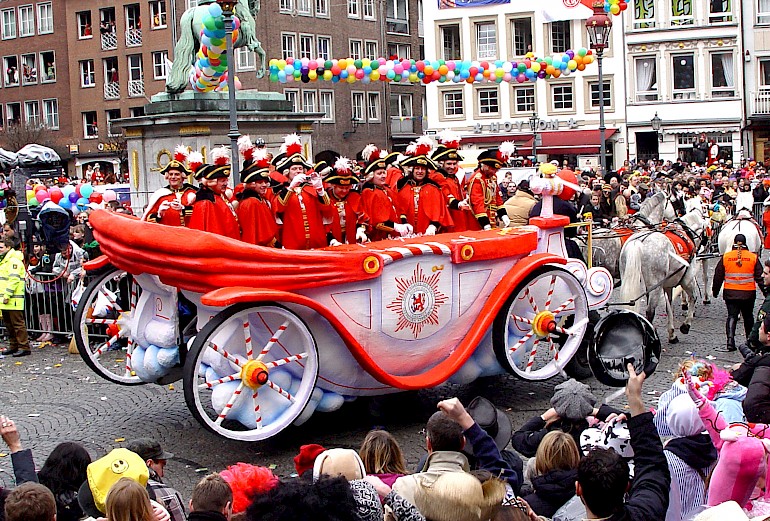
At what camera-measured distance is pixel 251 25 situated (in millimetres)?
14273

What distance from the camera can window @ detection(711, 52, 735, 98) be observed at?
42500 mm

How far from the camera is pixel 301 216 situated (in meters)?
9.01

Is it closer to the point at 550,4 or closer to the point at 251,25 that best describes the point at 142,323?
the point at 251,25

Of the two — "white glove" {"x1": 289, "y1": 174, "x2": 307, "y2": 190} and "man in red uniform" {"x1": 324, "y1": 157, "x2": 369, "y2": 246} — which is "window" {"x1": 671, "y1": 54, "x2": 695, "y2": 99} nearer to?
"man in red uniform" {"x1": 324, "y1": 157, "x2": 369, "y2": 246}

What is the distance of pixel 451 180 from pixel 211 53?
4468 millimetres

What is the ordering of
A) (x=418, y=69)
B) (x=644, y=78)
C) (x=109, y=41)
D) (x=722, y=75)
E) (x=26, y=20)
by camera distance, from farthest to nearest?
1. (x=26, y=20)
2. (x=109, y=41)
3. (x=644, y=78)
4. (x=722, y=75)
5. (x=418, y=69)

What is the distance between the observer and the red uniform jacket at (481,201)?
1031 cm

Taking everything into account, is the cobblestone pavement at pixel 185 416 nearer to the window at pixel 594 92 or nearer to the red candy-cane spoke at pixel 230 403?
the red candy-cane spoke at pixel 230 403

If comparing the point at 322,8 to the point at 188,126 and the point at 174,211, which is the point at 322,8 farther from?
the point at 174,211

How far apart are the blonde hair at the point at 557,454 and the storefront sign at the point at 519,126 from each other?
3976 centimetres

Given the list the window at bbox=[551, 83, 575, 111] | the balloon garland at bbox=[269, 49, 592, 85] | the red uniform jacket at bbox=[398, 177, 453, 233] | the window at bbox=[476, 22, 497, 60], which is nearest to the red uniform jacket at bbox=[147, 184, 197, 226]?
the red uniform jacket at bbox=[398, 177, 453, 233]

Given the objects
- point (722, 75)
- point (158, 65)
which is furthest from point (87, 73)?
point (722, 75)

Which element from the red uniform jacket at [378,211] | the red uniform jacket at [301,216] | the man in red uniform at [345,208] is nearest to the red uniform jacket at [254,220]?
the red uniform jacket at [301,216]

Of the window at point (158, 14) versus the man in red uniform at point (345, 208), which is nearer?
the man in red uniform at point (345, 208)
